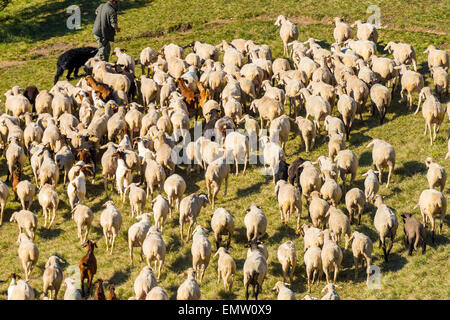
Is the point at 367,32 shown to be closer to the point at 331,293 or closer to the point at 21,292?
the point at 331,293

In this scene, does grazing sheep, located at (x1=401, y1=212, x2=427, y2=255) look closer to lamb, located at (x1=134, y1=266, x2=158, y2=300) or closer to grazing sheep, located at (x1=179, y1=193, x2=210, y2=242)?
grazing sheep, located at (x1=179, y1=193, x2=210, y2=242)

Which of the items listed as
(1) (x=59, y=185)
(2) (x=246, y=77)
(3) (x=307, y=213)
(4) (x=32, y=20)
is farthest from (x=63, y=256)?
(4) (x=32, y=20)

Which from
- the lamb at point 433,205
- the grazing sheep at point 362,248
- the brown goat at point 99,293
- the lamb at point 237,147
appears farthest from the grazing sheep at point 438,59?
the brown goat at point 99,293

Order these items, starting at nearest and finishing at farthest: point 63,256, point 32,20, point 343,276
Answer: point 343,276 < point 63,256 < point 32,20

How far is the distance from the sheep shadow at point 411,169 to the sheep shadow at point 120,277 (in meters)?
10.2

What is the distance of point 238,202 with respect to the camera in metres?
23.8

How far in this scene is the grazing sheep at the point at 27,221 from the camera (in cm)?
2197

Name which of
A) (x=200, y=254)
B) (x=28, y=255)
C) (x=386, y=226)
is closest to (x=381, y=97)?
(x=386, y=226)

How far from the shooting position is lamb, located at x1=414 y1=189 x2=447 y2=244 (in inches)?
819

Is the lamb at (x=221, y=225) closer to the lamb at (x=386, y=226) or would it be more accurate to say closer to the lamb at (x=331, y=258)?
the lamb at (x=331, y=258)

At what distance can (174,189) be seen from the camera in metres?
22.8

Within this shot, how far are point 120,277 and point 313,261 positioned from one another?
18.7 feet

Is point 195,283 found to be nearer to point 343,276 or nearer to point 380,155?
point 343,276

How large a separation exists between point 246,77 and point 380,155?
8128mm
